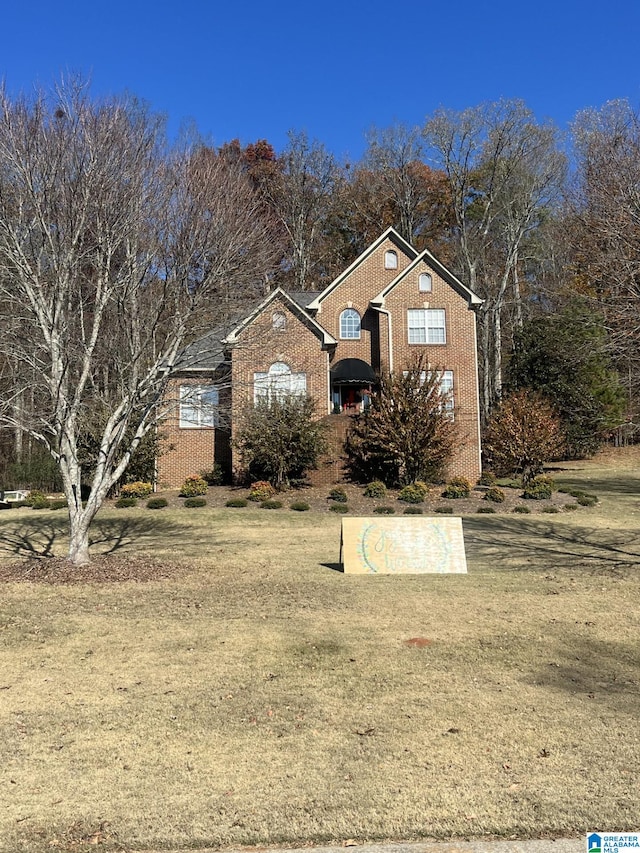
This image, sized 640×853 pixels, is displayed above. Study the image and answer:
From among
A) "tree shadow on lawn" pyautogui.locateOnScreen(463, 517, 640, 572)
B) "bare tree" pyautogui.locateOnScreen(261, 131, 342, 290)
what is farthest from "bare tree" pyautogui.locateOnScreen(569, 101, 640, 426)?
"bare tree" pyautogui.locateOnScreen(261, 131, 342, 290)

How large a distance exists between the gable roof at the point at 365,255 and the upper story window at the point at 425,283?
2.89m

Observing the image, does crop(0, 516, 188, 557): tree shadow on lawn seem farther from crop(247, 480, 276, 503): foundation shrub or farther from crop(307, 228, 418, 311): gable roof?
crop(307, 228, 418, 311): gable roof

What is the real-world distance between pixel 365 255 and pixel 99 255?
18.0 m

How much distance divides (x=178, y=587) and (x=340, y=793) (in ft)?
21.8

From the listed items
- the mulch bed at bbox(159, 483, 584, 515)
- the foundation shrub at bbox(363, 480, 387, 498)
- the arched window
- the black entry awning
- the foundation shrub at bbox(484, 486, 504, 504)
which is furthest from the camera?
the arched window

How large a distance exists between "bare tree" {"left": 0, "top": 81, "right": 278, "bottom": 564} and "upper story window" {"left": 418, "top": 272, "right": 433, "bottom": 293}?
13612 mm

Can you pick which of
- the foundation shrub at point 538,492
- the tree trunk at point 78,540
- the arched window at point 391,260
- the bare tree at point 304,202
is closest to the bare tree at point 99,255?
the tree trunk at point 78,540

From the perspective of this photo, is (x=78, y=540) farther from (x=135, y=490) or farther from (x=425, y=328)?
(x=425, y=328)

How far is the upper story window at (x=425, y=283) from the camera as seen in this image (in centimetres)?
2570

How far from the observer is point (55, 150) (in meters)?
10.6

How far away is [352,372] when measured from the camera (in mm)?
26891

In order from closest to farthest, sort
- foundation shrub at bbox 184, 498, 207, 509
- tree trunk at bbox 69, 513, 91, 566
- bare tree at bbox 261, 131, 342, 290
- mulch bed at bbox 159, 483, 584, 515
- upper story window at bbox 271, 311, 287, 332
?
tree trunk at bbox 69, 513, 91, 566, upper story window at bbox 271, 311, 287, 332, mulch bed at bbox 159, 483, 584, 515, foundation shrub at bbox 184, 498, 207, 509, bare tree at bbox 261, 131, 342, 290

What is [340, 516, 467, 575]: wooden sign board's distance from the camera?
36.9 ft

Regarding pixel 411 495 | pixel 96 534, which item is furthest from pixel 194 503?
pixel 411 495
